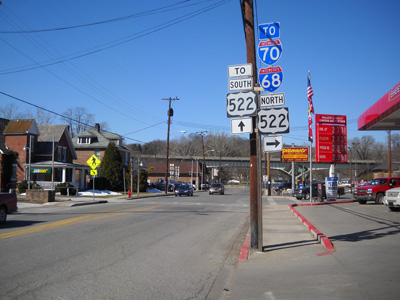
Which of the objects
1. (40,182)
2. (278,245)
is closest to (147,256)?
(278,245)

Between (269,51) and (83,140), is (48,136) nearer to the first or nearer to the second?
(83,140)

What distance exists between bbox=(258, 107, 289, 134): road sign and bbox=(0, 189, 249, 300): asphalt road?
10.8 ft

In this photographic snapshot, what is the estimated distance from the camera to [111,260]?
27.1 ft

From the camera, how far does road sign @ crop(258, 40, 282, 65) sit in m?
10.1

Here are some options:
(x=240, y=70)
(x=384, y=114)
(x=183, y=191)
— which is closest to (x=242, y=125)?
(x=240, y=70)

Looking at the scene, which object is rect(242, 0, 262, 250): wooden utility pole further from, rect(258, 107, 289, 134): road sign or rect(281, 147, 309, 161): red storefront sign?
rect(281, 147, 309, 161): red storefront sign

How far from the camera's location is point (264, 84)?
977 centimetres

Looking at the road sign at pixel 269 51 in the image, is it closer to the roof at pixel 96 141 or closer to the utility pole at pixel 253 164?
the utility pole at pixel 253 164

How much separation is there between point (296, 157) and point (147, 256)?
4398 cm

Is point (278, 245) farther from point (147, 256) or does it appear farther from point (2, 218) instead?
point (2, 218)

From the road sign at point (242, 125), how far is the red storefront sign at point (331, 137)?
2526cm

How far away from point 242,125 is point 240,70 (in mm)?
1432

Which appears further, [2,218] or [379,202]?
[379,202]

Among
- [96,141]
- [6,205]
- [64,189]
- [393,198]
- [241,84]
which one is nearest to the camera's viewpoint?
[241,84]
